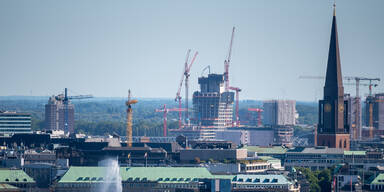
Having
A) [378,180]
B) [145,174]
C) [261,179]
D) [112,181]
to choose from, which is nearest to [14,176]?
[112,181]

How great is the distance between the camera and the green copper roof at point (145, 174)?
617 ft

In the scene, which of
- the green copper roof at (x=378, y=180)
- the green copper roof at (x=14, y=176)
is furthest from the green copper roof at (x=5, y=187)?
the green copper roof at (x=378, y=180)

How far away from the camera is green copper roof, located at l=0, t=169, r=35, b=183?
191188 mm

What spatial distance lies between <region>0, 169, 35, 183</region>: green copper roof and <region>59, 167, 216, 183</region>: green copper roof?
572 centimetres

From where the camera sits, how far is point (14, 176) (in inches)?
7589

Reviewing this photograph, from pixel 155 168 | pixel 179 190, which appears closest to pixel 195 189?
pixel 179 190

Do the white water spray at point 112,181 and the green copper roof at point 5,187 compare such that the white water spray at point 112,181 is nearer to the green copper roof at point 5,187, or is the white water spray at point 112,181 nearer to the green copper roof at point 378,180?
the green copper roof at point 5,187

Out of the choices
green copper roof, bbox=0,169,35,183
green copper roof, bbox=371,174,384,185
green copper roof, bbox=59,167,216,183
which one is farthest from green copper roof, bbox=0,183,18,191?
green copper roof, bbox=371,174,384,185

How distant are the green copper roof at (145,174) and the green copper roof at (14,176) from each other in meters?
Answer: 5.72

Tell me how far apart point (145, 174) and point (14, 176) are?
54.4 feet

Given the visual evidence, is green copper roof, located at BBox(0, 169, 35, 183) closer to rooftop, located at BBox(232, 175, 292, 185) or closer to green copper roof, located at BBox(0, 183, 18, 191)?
green copper roof, located at BBox(0, 183, 18, 191)

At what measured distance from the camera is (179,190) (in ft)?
595

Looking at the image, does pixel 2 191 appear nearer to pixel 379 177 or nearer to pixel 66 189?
pixel 66 189

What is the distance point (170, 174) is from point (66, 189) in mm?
13012
